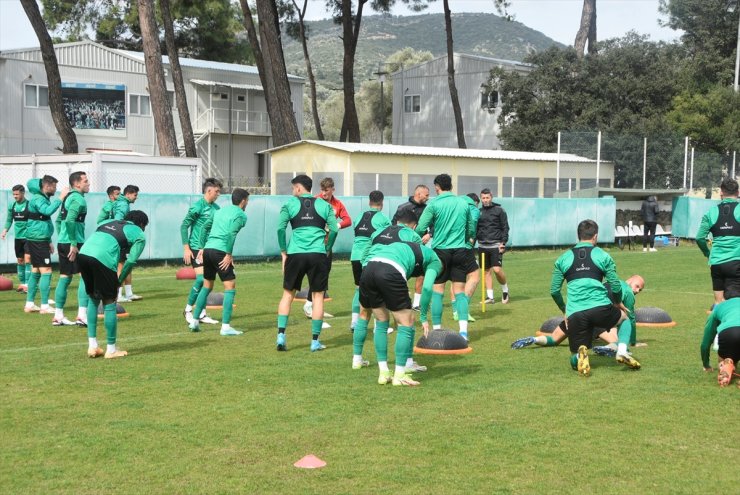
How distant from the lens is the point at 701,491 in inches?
247

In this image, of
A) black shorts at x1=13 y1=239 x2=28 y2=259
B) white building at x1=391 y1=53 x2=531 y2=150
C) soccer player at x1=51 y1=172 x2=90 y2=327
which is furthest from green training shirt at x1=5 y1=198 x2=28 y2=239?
white building at x1=391 y1=53 x2=531 y2=150

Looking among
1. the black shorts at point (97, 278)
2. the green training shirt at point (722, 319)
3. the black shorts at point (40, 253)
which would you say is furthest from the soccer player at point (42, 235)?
the green training shirt at point (722, 319)

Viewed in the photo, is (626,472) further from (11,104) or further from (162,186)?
(11,104)

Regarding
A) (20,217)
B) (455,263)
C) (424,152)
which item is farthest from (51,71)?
(455,263)

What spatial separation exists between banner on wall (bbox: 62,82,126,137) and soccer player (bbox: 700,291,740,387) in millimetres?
43283

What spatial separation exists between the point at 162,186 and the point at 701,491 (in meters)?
21.4

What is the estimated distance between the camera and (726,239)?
1202 centimetres

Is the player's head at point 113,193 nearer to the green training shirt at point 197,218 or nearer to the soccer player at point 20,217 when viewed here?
the soccer player at point 20,217

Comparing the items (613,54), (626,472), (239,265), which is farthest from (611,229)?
(626,472)

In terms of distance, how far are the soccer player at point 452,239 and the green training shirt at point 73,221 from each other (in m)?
5.09

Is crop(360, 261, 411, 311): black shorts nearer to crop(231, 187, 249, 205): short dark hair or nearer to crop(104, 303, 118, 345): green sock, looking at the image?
crop(104, 303, 118, 345): green sock

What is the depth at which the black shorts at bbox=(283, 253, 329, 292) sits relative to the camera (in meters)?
11.6

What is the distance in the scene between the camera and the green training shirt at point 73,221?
13.6 metres

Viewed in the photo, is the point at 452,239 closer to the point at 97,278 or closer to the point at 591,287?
the point at 591,287
